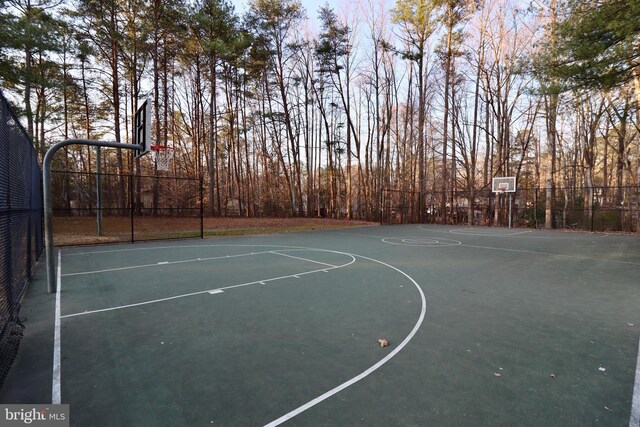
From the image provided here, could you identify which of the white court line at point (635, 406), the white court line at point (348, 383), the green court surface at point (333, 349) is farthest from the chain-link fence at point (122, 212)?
the white court line at point (635, 406)

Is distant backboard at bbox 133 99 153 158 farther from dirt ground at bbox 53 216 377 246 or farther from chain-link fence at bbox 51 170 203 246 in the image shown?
dirt ground at bbox 53 216 377 246

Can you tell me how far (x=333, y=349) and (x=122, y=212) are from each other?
20571 mm

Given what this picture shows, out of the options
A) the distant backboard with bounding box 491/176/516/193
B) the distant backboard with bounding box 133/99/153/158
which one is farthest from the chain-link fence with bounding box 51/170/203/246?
the distant backboard with bounding box 491/176/516/193

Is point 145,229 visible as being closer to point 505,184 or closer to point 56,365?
point 56,365

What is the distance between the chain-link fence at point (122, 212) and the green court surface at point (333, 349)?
18.6ft

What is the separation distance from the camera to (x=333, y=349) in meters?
2.88

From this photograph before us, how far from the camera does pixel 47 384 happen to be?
229 cm

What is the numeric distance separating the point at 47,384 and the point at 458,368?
331cm

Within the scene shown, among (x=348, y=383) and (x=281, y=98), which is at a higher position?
(x=281, y=98)

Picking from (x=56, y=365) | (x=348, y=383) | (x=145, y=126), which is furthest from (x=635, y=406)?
(x=145, y=126)

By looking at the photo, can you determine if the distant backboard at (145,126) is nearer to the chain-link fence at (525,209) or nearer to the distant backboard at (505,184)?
the chain-link fence at (525,209)

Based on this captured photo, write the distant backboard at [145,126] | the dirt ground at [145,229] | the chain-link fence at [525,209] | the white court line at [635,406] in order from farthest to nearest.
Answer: the chain-link fence at [525,209] → the dirt ground at [145,229] → the distant backboard at [145,126] → the white court line at [635,406]

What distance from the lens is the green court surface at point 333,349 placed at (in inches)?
79.8

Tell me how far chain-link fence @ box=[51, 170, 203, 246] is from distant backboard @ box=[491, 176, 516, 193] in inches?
676
